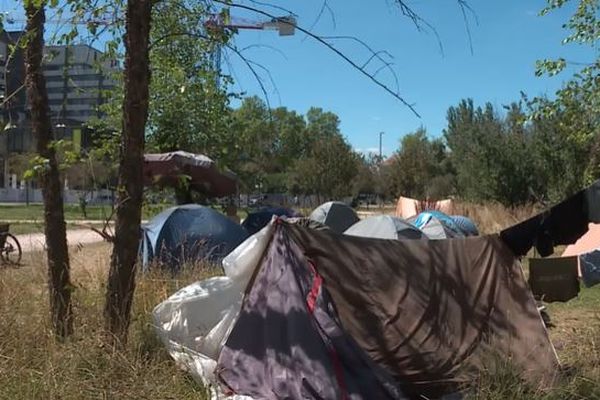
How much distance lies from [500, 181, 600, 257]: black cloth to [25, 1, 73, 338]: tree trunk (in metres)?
3.89

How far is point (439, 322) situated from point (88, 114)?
541cm

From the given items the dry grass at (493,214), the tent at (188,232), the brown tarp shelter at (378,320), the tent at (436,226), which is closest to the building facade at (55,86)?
the brown tarp shelter at (378,320)

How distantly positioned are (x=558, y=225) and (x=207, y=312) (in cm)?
329

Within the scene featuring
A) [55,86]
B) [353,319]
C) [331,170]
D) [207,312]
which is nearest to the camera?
[353,319]

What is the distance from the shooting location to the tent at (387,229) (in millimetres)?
11727

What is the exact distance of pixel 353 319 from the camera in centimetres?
543

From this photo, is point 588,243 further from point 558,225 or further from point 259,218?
point 558,225

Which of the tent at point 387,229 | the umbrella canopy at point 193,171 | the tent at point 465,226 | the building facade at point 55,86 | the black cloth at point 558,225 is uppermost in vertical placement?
the building facade at point 55,86

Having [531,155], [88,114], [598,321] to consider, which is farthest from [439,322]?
[531,155]

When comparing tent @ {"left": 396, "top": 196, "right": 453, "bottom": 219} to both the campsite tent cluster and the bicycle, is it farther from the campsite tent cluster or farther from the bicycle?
the campsite tent cluster

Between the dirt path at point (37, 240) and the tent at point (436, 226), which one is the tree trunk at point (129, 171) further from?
the tent at point (436, 226)

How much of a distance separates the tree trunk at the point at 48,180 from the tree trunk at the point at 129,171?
547 millimetres

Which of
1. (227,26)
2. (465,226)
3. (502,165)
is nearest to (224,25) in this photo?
(227,26)

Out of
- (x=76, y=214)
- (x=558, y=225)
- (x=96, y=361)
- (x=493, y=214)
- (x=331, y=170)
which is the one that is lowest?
(x=96, y=361)
